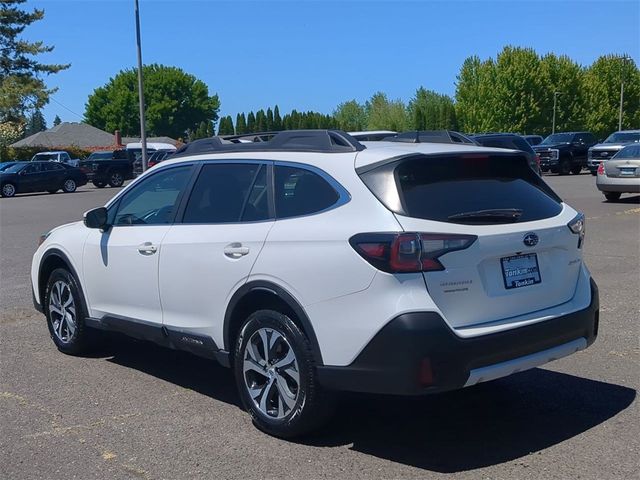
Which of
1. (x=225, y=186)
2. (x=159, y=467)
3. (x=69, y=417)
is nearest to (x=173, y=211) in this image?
(x=225, y=186)

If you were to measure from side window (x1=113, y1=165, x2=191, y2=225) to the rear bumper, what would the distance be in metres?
Result: 2.06

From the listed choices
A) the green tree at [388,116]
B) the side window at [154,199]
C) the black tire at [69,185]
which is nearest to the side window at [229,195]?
the side window at [154,199]

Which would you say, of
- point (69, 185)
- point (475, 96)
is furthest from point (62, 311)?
point (475, 96)

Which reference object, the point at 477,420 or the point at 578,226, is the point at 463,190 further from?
the point at 477,420

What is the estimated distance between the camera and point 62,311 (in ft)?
22.2

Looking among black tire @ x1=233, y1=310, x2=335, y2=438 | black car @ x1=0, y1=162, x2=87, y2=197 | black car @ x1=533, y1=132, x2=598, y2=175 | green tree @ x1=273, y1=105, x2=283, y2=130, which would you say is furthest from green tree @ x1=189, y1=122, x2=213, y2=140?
black tire @ x1=233, y1=310, x2=335, y2=438

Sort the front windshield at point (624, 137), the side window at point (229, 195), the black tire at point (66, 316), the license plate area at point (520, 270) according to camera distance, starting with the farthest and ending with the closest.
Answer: the front windshield at point (624, 137)
the black tire at point (66, 316)
the side window at point (229, 195)
the license plate area at point (520, 270)

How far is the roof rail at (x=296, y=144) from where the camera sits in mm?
4823

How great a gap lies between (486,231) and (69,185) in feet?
115

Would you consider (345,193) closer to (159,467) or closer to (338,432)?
(338,432)

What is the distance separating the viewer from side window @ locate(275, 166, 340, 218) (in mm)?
4613

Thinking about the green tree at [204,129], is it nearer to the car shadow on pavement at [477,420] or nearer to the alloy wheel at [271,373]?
the car shadow on pavement at [477,420]

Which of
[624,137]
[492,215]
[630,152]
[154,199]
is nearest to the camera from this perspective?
[492,215]

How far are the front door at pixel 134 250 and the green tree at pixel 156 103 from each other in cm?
10944
